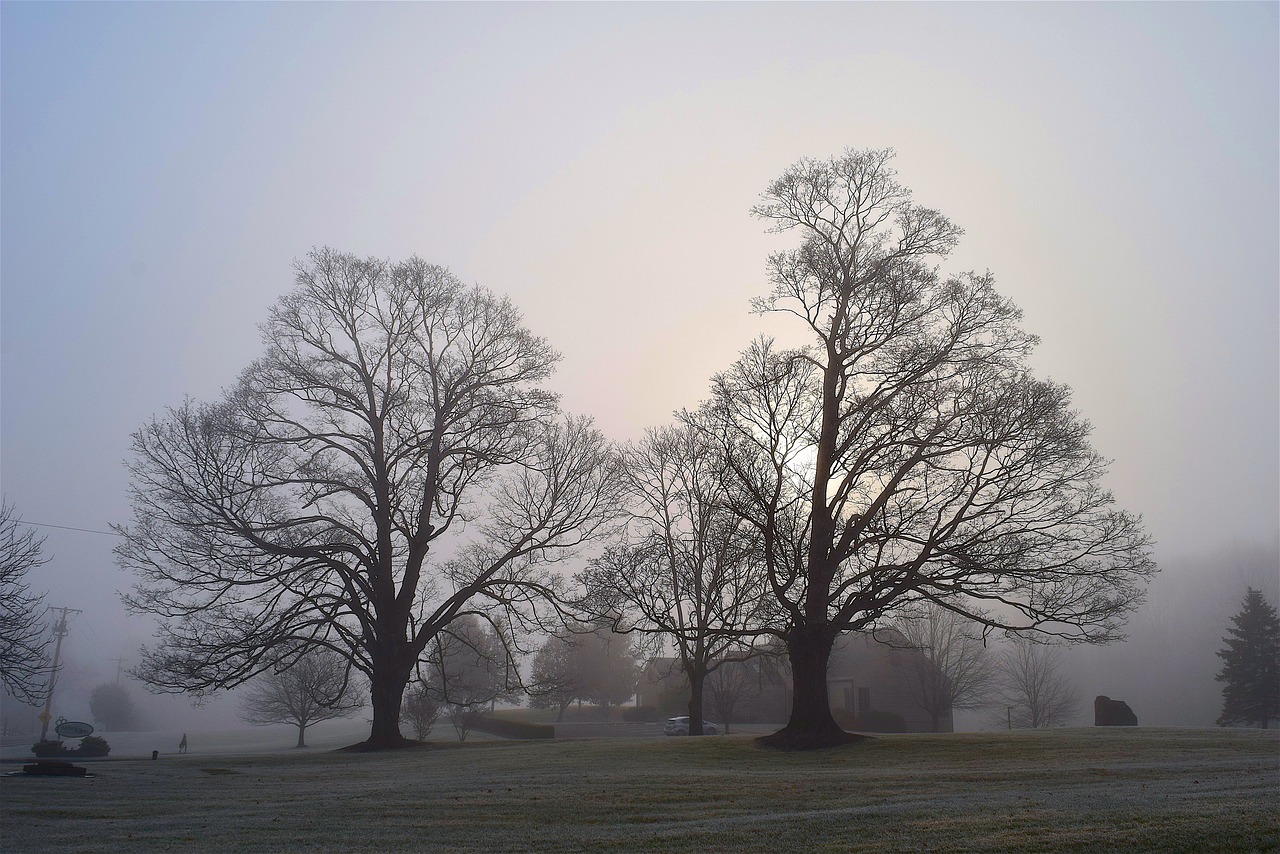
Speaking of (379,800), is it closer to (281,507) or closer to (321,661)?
(281,507)

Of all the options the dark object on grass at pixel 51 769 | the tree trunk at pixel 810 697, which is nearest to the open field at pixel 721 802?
the dark object on grass at pixel 51 769

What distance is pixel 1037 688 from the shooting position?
205 feet

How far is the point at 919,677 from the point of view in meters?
57.9

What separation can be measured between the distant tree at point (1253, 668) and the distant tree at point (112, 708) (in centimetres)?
10170

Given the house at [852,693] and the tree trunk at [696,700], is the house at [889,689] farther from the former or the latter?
the tree trunk at [696,700]

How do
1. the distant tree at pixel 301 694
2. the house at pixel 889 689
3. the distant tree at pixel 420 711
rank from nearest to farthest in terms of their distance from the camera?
the distant tree at pixel 420 711 < the distant tree at pixel 301 694 < the house at pixel 889 689

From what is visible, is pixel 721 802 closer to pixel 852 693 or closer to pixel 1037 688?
pixel 852 693

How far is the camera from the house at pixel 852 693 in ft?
185

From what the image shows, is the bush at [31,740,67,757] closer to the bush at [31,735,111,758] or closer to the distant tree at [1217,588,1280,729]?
the bush at [31,735,111,758]

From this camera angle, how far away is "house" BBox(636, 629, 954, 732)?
56.4 meters

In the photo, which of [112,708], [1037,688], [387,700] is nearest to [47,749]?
[387,700]

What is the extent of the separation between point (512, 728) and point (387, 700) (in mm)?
27586

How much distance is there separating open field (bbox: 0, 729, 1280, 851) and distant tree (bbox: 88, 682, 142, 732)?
90.0m

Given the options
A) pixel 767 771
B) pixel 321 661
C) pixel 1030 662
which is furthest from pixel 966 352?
pixel 1030 662
